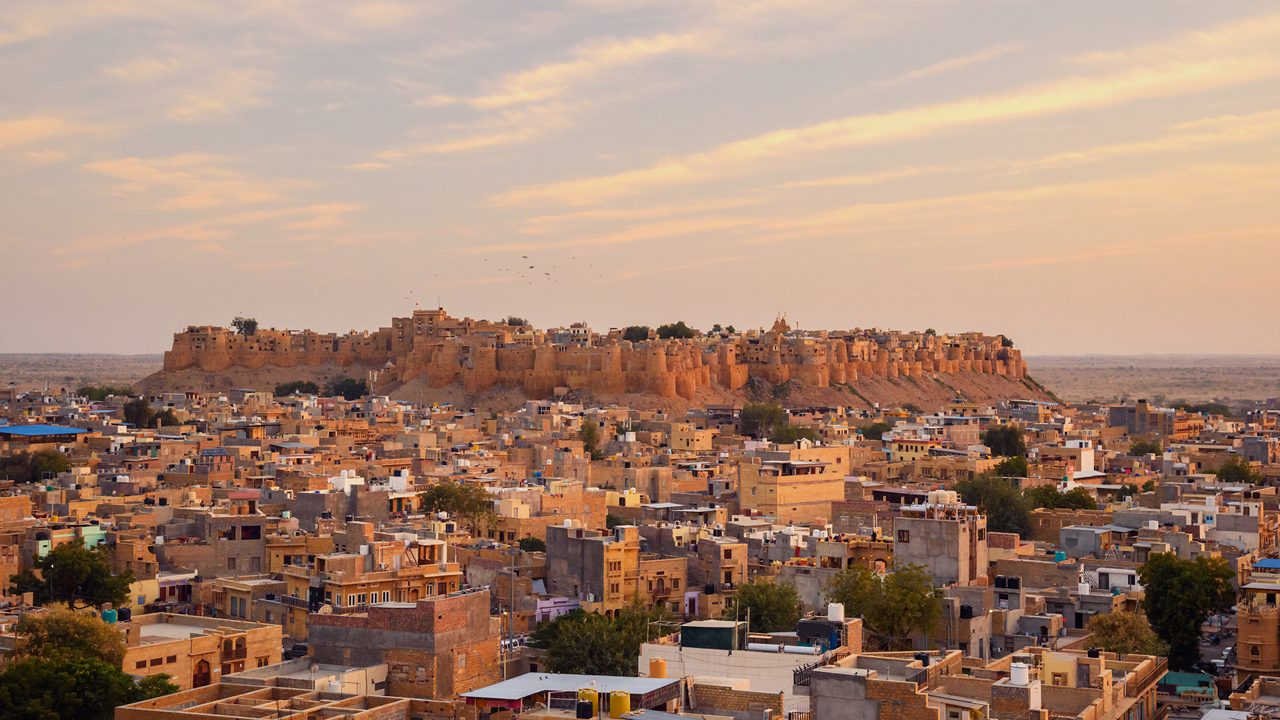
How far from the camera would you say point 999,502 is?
1825 inches

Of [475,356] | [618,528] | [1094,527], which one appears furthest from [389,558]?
[475,356]

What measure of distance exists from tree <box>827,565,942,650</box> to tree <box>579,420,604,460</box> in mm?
36745

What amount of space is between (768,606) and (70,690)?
41.3 feet

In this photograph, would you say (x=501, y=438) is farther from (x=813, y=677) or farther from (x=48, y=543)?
(x=813, y=677)

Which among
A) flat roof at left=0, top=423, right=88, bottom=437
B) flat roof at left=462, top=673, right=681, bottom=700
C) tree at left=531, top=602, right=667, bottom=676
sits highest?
flat roof at left=0, top=423, right=88, bottom=437

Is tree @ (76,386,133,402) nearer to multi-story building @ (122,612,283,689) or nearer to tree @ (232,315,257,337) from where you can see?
tree @ (232,315,257,337)

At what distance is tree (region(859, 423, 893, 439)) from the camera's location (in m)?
79.7

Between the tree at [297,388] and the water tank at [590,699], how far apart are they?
10546 centimetres

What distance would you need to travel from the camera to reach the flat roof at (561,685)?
2041 centimetres

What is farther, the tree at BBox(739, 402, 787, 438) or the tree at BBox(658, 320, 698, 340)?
the tree at BBox(658, 320, 698, 340)

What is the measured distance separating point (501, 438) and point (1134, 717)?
48.5 metres

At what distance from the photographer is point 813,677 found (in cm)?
2019

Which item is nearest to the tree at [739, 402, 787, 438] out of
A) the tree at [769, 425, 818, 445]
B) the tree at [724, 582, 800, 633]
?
the tree at [769, 425, 818, 445]

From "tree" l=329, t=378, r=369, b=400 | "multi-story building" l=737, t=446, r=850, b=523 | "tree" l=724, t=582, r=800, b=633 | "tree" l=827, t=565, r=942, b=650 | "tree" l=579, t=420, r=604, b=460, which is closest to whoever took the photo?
"tree" l=827, t=565, r=942, b=650
